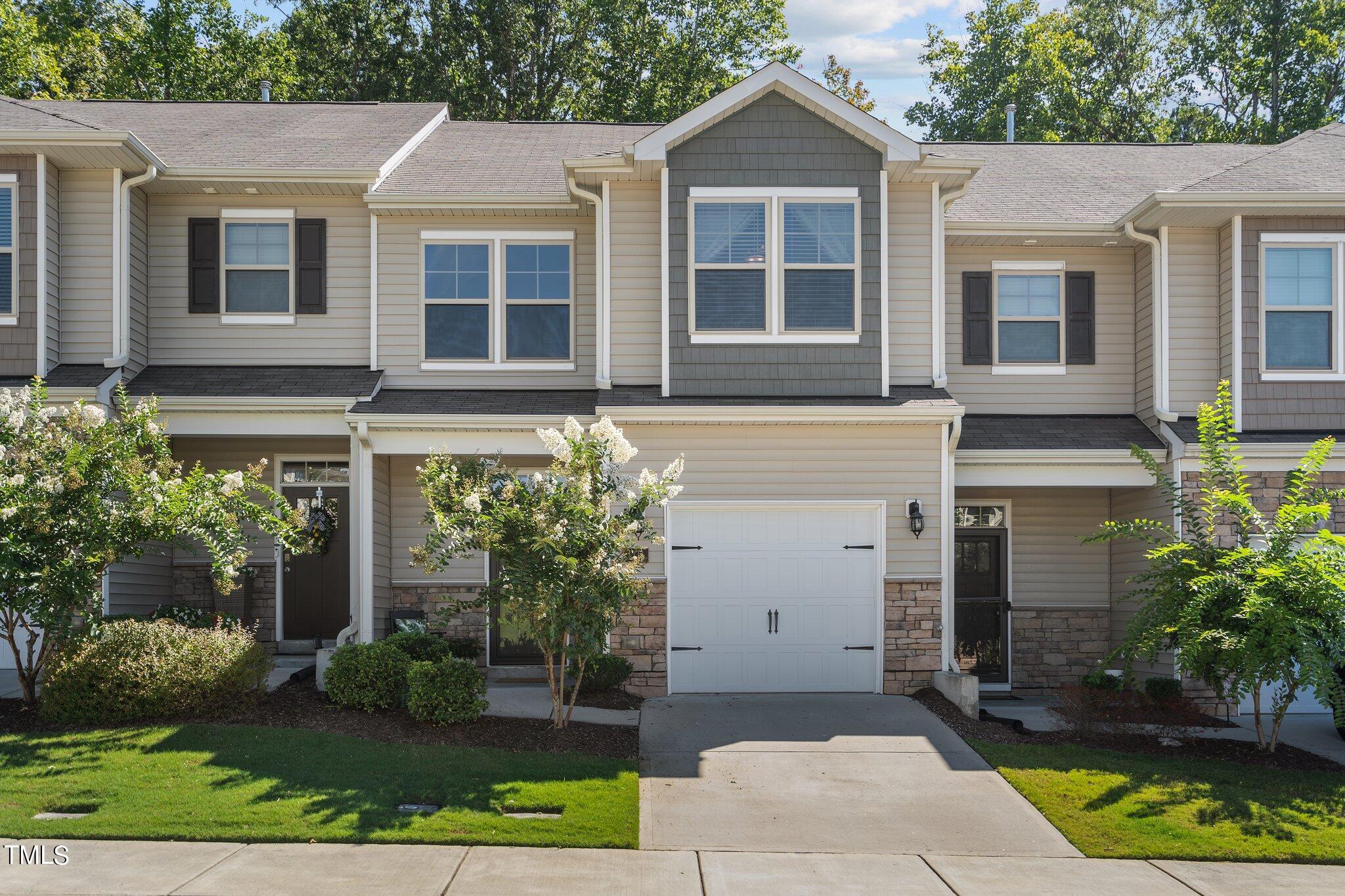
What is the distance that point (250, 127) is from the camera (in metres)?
15.4

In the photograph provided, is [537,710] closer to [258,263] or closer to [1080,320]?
[258,263]

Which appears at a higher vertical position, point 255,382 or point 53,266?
point 53,266

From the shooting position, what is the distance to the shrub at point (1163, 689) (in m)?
11.9

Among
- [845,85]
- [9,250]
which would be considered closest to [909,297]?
[9,250]

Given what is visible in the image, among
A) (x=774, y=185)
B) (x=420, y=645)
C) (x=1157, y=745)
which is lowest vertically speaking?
(x=1157, y=745)

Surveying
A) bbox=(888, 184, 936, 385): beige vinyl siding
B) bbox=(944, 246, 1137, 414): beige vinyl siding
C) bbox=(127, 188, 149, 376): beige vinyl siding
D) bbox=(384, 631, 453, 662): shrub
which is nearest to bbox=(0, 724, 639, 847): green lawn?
bbox=(384, 631, 453, 662): shrub

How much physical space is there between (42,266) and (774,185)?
7.91 metres

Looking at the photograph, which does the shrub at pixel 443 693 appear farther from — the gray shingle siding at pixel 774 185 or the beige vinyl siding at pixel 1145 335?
the beige vinyl siding at pixel 1145 335

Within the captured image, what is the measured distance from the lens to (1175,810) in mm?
8211

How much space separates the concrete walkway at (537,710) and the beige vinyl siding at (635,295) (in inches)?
136

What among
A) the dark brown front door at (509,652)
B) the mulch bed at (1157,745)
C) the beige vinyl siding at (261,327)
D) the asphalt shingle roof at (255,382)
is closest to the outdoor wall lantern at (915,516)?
the mulch bed at (1157,745)

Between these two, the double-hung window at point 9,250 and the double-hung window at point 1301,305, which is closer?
the double-hung window at point 9,250

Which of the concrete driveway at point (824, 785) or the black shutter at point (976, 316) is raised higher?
the black shutter at point (976, 316)

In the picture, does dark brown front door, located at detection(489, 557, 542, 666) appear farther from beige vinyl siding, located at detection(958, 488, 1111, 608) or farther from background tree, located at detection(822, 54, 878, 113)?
background tree, located at detection(822, 54, 878, 113)
